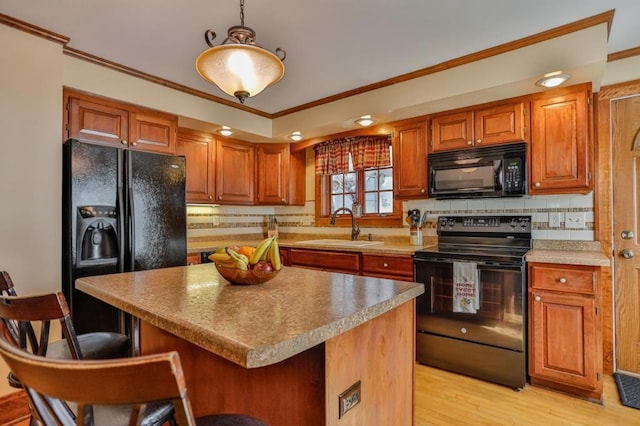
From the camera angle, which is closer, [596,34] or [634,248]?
[596,34]

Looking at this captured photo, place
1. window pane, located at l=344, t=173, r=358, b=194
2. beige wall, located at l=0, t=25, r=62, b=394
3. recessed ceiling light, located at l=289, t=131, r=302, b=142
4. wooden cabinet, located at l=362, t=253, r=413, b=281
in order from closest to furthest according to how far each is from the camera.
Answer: beige wall, located at l=0, t=25, r=62, b=394, wooden cabinet, located at l=362, t=253, r=413, b=281, recessed ceiling light, located at l=289, t=131, r=302, b=142, window pane, located at l=344, t=173, r=358, b=194

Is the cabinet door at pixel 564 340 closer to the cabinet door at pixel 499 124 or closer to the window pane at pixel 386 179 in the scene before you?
the cabinet door at pixel 499 124

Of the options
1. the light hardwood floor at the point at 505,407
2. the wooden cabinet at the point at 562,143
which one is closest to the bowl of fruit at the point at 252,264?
the light hardwood floor at the point at 505,407

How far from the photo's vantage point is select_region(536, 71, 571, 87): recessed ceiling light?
7.32ft

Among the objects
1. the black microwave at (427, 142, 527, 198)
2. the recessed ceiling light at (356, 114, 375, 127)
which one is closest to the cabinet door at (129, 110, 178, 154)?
the recessed ceiling light at (356, 114, 375, 127)

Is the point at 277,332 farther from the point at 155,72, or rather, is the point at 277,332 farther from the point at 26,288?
the point at 155,72

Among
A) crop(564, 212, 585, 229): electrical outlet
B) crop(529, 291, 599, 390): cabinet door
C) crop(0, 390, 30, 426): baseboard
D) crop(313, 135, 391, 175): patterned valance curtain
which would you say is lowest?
crop(0, 390, 30, 426): baseboard

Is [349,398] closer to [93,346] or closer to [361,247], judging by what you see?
[93,346]

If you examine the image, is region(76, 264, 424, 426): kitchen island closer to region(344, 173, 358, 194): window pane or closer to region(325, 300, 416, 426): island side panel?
region(325, 300, 416, 426): island side panel

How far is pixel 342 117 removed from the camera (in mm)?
3314

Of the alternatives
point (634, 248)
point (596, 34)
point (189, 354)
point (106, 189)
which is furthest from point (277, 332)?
point (634, 248)

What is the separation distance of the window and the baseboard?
3.00 metres

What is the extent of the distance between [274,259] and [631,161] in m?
2.84

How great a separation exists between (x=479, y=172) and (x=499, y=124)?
40 cm
